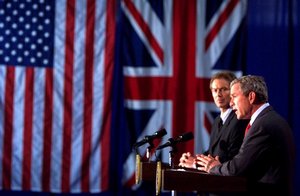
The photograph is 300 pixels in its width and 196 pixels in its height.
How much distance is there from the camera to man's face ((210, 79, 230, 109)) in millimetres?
3547

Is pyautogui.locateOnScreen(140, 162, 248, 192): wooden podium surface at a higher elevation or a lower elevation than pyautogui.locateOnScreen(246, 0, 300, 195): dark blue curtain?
lower


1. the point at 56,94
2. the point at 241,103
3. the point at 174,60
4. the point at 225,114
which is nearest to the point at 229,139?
the point at 225,114

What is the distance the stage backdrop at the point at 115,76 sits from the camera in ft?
17.6

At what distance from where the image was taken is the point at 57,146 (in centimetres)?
539

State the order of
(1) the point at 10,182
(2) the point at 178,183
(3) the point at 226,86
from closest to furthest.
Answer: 1. (2) the point at 178,183
2. (3) the point at 226,86
3. (1) the point at 10,182

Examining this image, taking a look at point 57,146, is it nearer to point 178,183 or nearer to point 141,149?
point 141,149

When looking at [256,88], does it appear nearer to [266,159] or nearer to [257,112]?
[257,112]

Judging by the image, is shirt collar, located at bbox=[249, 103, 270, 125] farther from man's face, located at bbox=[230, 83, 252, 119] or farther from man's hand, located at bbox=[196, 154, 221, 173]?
man's hand, located at bbox=[196, 154, 221, 173]

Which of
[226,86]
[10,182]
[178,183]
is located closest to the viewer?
[178,183]

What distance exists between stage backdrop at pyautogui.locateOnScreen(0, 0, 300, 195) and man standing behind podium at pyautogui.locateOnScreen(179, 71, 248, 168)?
6.05 ft

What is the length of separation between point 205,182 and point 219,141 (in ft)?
2.56

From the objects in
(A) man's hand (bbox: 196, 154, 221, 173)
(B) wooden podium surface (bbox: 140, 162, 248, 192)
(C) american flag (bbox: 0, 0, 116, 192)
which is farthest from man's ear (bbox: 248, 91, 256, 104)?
(C) american flag (bbox: 0, 0, 116, 192)

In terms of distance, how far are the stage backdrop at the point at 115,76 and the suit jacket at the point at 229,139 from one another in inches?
82.6

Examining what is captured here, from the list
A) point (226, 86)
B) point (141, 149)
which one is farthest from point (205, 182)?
point (141, 149)
